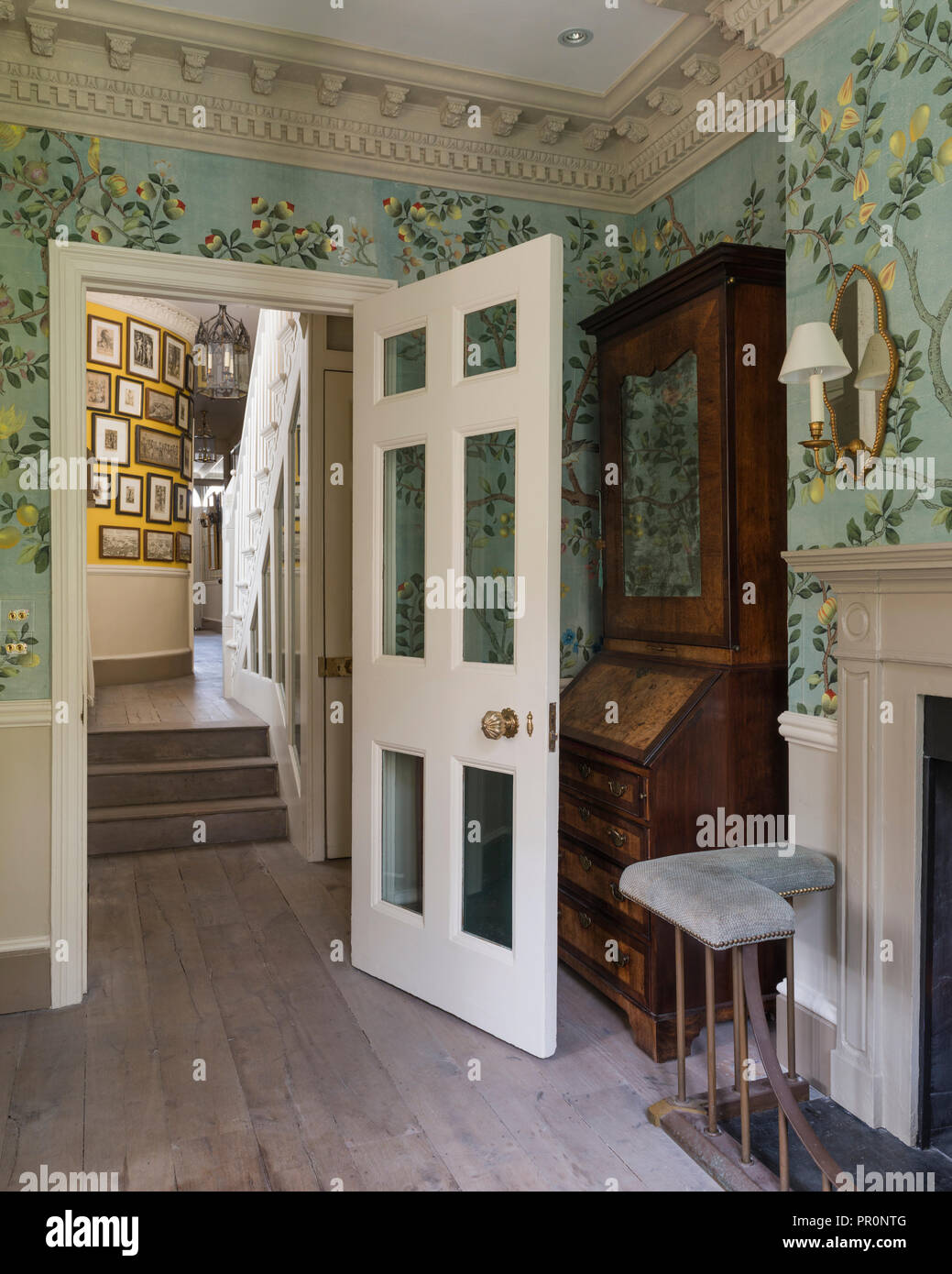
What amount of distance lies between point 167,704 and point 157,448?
2345 millimetres

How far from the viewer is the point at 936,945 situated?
6.84 ft

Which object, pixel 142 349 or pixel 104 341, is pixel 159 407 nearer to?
pixel 142 349

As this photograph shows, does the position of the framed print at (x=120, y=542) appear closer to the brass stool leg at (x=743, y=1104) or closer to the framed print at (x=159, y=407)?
the framed print at (x=159, y=407)

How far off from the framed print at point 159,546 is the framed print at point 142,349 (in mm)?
1242

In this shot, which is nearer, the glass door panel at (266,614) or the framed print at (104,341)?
the glass door panel at (266,614)

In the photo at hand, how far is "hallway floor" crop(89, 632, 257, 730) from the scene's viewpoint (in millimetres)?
5406

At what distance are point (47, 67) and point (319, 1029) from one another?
3.08m

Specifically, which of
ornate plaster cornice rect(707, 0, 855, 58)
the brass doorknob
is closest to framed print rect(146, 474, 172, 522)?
the brass doorknob

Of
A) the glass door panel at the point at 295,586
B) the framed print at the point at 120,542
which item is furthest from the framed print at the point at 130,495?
the glass door panel at the point at 295,586

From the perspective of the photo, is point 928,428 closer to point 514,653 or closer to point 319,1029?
point 514,653

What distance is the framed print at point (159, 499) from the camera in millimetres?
7266

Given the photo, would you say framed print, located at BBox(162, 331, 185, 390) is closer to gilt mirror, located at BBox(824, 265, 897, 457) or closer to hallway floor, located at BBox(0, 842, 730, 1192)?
hallway floor, located at BBox(0, 842, 730, 1192)

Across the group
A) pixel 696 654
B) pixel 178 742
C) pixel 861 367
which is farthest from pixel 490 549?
pixel 178 742

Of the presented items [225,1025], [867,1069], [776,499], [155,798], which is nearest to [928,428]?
[776,499]
